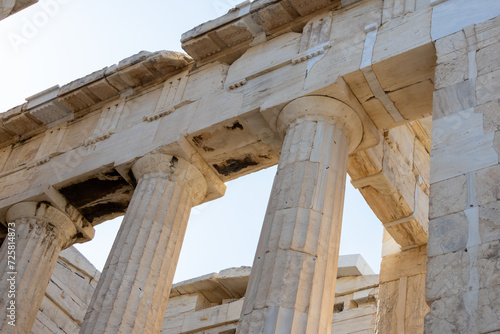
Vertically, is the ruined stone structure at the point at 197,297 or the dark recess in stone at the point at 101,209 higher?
the ruined stone structure at the point at 197,297

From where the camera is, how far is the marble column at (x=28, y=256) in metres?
14.3

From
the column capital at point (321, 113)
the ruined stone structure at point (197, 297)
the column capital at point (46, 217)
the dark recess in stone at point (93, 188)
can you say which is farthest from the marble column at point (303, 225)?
the ruined stone structure at point (197, 297)

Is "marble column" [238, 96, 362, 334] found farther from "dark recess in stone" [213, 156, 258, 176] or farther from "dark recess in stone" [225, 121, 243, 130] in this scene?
"dark recess in stone" [213, 156, 258, 176]

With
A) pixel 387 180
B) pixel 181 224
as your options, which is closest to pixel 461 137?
pixel 387 180

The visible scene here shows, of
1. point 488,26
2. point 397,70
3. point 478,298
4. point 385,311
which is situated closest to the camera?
point 478,298

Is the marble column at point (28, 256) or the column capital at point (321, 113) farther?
the marble column at point (28, 256)

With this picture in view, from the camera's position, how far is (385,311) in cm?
1471

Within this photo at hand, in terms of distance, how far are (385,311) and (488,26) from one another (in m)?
5.97

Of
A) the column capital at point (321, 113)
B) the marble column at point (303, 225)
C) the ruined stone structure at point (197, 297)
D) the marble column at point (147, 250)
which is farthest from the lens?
the ruined stone structure at point (197, 297)

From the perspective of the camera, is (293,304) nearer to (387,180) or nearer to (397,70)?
(397,70)

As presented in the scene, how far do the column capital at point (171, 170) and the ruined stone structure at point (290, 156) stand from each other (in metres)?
0.03

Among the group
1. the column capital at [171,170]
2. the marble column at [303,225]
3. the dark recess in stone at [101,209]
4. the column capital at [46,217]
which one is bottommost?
the marble column at [303,225]

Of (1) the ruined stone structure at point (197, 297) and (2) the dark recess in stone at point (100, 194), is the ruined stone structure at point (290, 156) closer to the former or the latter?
(2) the dark recess in stone at point (100, 194)

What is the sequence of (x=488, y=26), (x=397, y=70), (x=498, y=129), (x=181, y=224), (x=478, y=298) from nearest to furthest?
1. (x=478, y=298)
2. (x=498, y=129)
3. (x=488, y=26)
4. (x=397, y=70)
5. (x=181, y=224)
